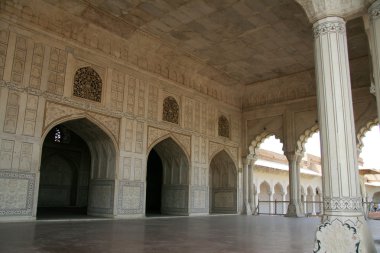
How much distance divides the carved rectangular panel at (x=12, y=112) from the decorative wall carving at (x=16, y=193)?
1121 millimetres

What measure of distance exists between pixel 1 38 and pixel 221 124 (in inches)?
373

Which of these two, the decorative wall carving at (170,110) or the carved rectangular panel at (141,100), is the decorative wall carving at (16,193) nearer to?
the carved rectangular panel at (141,100)

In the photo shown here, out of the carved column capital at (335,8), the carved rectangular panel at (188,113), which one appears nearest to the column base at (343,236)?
the carved column capital at (335,8)

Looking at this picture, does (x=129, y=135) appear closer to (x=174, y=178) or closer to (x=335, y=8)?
(x=174, y=178)

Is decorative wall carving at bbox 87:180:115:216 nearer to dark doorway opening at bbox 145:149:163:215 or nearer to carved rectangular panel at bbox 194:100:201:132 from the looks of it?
carved rectangular panel at bbox 194:100:201:132

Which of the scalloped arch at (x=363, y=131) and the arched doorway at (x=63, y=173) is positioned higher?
the scalloped arch at (x=363, y=131)

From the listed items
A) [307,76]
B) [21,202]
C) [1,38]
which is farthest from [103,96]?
[307,76]

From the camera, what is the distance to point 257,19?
10.9 meters

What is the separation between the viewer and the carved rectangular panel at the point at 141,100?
39.7 feet

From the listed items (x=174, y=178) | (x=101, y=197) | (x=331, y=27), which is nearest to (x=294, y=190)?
(x=174, y=178)

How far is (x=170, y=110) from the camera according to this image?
43.9 feet

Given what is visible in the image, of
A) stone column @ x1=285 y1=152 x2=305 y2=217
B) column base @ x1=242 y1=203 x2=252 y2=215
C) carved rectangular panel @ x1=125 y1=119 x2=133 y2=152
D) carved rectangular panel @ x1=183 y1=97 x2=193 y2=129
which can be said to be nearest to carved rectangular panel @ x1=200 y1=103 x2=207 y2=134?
carved rectangular panel @ x1=183 y1=97 x2=193 y2=129

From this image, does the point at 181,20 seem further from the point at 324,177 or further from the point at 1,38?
the point at 324,177

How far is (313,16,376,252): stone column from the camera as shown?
460 cm
